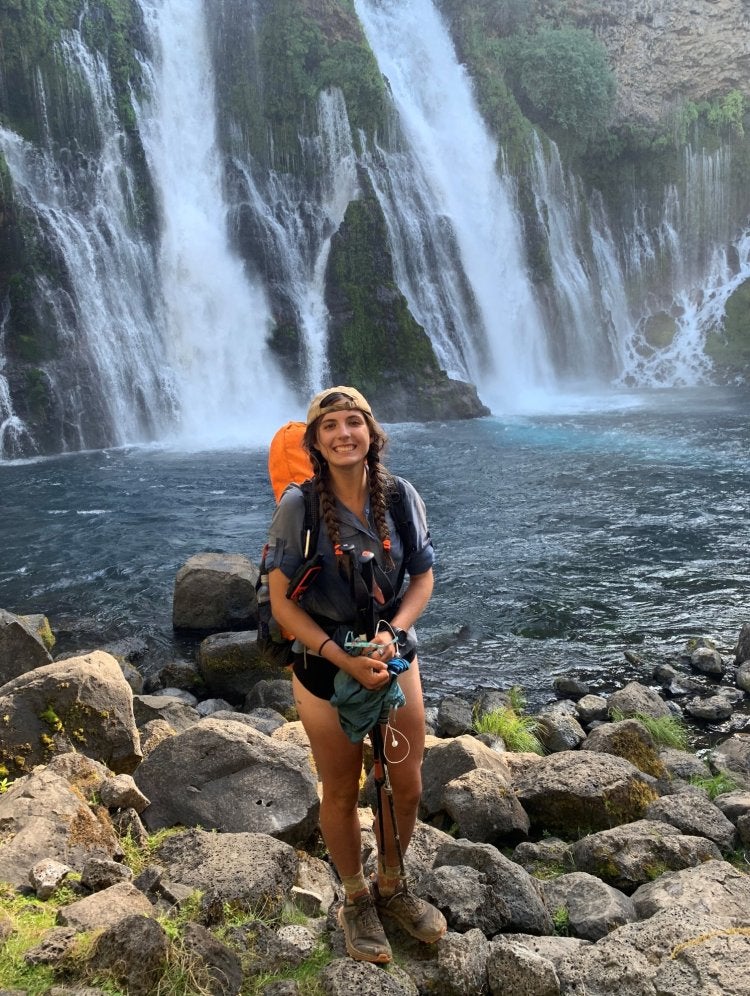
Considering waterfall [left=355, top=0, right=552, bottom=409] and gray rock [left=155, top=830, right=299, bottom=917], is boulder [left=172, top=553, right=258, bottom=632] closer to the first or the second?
gray rock [left=155, top=830, right=299, bottom=917]

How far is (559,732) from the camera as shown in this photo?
23.1ft

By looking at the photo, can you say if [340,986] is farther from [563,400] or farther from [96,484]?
[563,400]

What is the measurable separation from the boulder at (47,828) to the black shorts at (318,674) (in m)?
1.45

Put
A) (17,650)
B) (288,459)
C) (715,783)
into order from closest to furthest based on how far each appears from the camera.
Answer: (288,459)
(715,783)
(17,650)

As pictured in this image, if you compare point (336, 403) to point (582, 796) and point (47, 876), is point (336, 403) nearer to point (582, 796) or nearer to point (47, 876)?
point (47, 876)

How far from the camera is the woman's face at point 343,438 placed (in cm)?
315

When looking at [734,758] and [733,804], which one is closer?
[733,804]

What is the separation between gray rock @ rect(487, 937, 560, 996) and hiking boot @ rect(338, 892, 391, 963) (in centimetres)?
40

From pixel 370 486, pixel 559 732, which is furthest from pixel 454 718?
pixel 370 486

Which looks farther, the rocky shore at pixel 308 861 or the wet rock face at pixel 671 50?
the wet rock face at pixel 671 50

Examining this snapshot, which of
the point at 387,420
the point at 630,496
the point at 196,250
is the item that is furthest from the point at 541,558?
the point at 196,250

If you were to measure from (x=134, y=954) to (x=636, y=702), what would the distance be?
225 inches

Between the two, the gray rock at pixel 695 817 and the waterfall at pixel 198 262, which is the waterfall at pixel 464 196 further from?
the gray rock at pixel 695 817

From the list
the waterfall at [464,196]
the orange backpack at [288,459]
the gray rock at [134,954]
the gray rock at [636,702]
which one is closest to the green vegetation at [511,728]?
the gray rock at [636,702]
